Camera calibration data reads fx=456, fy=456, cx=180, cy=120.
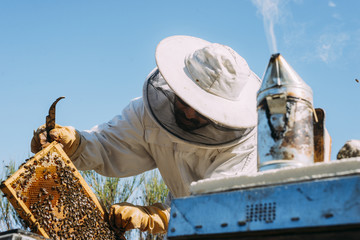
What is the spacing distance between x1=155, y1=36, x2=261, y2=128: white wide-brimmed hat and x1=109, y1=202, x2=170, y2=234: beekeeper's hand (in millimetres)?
889

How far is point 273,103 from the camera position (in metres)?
1.66

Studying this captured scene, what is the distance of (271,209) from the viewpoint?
1.29 metres

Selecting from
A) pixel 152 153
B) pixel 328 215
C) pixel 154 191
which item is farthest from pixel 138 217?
pixel 154 191

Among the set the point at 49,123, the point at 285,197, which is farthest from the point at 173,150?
the point at 285,197

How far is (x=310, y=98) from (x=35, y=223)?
1849mm

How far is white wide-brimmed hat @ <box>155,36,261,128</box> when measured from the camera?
126 inches

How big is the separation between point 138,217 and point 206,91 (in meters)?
1.05

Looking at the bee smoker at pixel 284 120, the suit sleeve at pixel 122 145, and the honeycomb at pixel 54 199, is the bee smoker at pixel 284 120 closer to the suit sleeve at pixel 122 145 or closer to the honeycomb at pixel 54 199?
the honeycomb at pixel 54 199

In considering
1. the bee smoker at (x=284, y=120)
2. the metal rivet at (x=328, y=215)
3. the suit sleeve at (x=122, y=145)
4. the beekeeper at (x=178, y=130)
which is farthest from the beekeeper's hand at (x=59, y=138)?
the metal rivet at (x=328, y=215)

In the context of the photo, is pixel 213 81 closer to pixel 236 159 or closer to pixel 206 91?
pixel 206 91

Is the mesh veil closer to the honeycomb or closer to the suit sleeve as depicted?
the suit sleeve

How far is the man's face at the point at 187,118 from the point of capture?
3.43 meters

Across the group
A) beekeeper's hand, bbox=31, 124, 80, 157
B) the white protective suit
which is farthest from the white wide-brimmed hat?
beekeeper's hand, bbox=31, 124, 80, 157

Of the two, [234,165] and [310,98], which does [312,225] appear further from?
[234,165]
